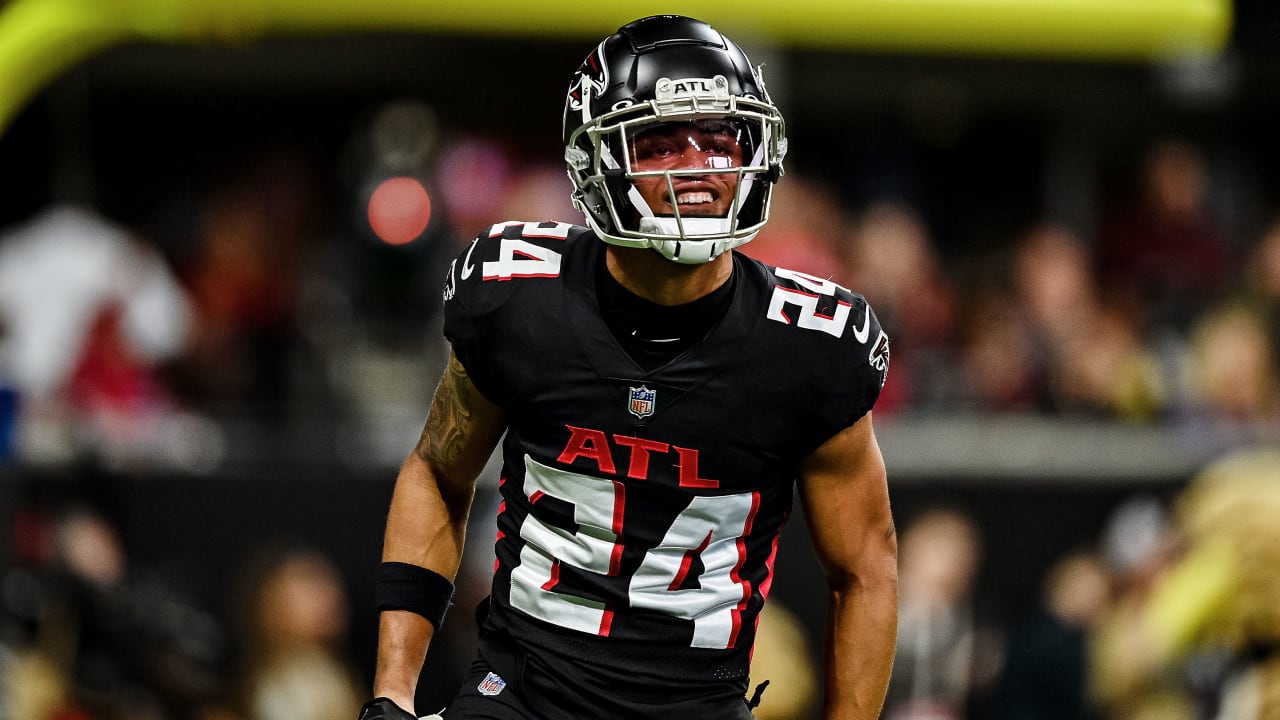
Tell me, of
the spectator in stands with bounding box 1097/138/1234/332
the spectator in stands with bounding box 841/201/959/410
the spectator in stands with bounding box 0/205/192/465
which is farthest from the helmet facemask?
the spectator in stands with bounding box 1097/138/1234/332

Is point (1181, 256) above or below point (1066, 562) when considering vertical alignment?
above

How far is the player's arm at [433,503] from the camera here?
3.34 m

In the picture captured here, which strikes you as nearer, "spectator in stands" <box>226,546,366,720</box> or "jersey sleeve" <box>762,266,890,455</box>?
"jersey sleeve" <box>762,266,890,455</box>

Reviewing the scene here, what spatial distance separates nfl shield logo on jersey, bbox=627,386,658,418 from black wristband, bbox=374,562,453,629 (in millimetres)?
529

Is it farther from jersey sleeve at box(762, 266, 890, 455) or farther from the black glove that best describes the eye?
the black glove

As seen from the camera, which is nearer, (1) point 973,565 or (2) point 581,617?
(2) point 581,617

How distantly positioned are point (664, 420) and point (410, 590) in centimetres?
61

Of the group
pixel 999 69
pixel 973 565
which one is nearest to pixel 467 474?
pixel 973 565

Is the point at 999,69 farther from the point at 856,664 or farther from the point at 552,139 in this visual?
the point at 856,664

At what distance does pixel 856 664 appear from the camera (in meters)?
3.30

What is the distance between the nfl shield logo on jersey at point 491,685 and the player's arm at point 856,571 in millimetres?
604

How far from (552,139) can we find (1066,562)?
4352 millimetres

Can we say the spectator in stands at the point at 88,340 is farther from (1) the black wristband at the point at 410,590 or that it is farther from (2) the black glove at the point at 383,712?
(2) the black glove at the point at 383,712

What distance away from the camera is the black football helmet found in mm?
3129
